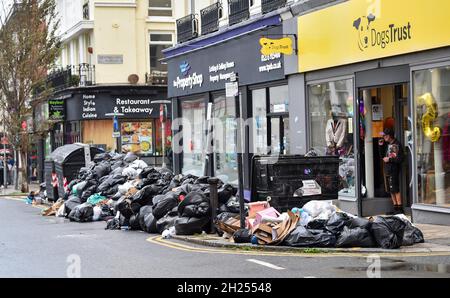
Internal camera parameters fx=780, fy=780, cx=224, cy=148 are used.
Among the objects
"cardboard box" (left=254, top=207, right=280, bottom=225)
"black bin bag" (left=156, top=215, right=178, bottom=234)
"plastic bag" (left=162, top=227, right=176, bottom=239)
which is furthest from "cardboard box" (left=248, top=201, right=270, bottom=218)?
"black bin bag" (left=156, top=215, right=178, bottom=234)

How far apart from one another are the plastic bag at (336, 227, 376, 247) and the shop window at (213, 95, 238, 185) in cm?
1160

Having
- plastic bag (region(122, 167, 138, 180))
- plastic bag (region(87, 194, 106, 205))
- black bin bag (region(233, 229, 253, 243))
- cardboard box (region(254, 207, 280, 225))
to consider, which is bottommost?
black bin bag (region(233, 229, 253, 243))

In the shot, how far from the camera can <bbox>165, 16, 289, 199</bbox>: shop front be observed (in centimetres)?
2081

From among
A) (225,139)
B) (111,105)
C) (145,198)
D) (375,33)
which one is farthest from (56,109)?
(375,33)

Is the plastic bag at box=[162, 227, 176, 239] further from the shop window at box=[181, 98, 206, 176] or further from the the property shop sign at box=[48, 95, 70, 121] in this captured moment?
the the property shop sign at box=[48, 95, 70, 121]

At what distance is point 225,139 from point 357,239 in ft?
41.8

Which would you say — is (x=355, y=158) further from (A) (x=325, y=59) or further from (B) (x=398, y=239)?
(B) (x=398, y=239)

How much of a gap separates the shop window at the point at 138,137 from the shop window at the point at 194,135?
12.8 metres

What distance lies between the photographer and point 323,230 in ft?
40.6

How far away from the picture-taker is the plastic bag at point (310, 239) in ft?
39.7

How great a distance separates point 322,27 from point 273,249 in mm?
7245

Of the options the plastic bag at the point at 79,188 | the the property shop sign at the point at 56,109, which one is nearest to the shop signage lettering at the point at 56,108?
the the property shop sign at the point at 56,109

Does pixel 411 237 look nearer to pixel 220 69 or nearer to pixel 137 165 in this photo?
pixel 137 165

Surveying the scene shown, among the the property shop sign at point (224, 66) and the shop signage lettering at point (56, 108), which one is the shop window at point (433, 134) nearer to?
the the property shop sign at point (224, 66)
